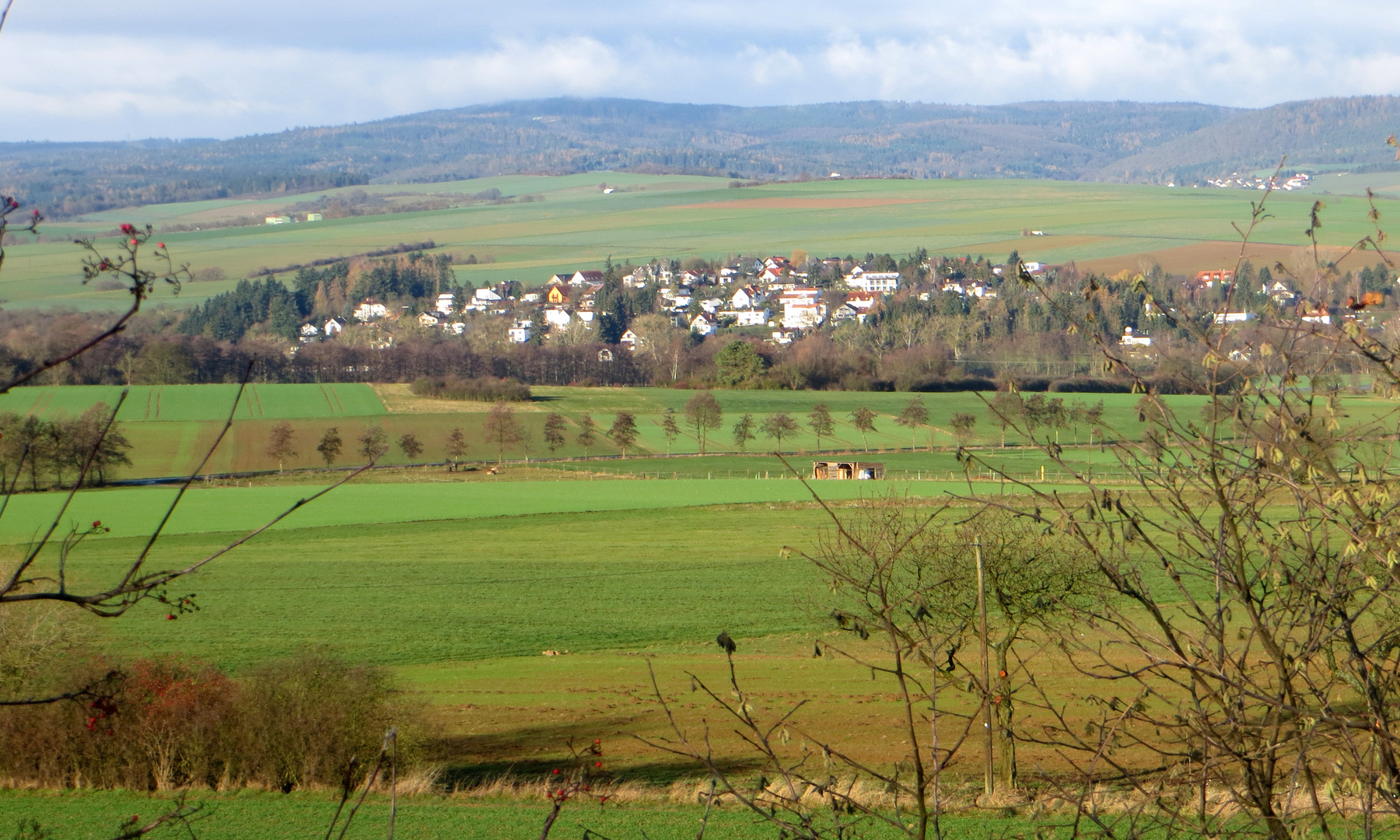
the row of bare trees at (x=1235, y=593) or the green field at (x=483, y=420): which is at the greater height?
the row of bare trees at (x=1235, y=593)

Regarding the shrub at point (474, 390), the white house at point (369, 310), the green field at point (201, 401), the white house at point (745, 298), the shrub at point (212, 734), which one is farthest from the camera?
the white house at point (745, 298)

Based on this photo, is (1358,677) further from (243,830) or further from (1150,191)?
(1150,191)

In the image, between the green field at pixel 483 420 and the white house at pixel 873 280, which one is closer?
the green field at pixel 483 420

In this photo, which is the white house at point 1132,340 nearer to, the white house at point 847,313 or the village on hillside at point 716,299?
the village on hillside at point 716,299

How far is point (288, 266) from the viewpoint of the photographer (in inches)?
5404

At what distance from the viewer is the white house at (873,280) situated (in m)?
129

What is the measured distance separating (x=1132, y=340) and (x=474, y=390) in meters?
74.4

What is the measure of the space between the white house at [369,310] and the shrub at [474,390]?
4444 cm

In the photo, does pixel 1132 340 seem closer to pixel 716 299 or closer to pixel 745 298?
pixel 745 298

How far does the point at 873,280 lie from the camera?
434 feet

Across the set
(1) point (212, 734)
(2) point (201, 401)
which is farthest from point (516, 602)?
(2) point (201, 401)

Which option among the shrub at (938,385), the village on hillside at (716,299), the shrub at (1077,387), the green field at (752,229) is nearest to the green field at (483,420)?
the shrub at (1077,387)

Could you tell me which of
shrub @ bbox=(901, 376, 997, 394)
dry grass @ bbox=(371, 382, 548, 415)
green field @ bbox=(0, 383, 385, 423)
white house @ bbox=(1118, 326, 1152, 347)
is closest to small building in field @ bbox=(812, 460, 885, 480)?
dry grass @ bbox=(371, 382, 548, 415)

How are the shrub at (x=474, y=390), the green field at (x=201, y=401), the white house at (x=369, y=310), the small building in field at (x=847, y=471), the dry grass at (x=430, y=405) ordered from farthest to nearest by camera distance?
1. the white house at (x=369, y=310)
2. the shrub at (x=474, y=390)
3. the dry grass at (x=430, y=405)
4. the green field at (x=201, y=401)
5. the small building in field at (x=847, y=471)
